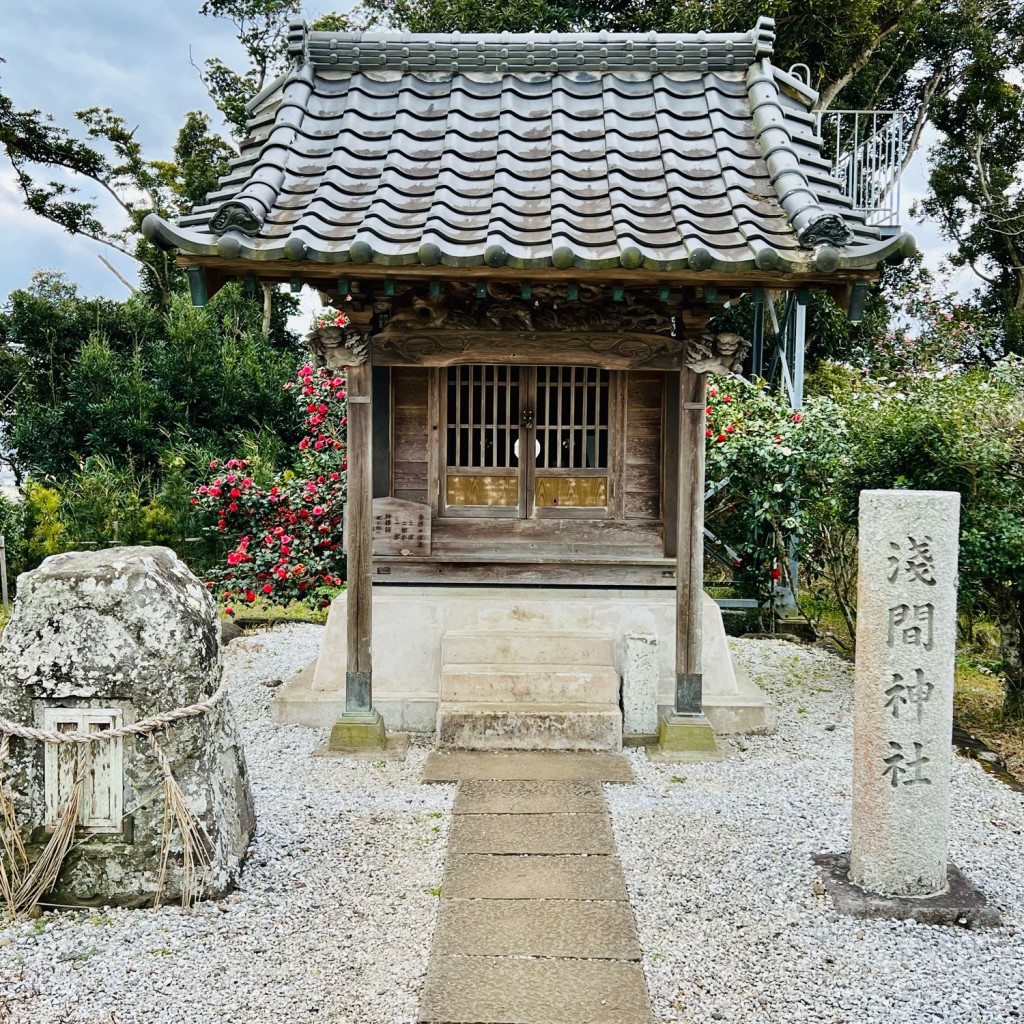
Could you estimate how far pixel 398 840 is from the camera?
439cm

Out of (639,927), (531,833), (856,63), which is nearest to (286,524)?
(531,833)

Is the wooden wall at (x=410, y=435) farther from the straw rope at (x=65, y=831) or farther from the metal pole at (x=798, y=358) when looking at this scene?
the metal pole at (x=798, y=358)

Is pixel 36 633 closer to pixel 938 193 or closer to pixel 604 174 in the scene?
pixel 604 174

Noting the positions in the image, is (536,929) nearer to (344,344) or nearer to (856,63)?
(344,344)

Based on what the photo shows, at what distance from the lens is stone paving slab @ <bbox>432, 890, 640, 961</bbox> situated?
11.0ft

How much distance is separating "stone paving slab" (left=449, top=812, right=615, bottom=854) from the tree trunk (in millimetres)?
4074

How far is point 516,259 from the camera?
461cm

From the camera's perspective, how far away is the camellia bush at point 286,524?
10.1 m

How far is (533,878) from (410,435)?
148 inches

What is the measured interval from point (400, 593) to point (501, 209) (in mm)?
3094

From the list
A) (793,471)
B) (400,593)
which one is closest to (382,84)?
(400,593)

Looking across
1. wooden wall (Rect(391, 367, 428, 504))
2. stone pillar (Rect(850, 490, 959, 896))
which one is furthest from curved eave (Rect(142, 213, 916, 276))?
wooden wall (Rect(391, 367, 428, 504))

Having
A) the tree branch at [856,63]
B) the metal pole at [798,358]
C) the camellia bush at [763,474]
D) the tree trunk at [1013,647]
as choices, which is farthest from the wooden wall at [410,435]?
the tree branch at [856,63]

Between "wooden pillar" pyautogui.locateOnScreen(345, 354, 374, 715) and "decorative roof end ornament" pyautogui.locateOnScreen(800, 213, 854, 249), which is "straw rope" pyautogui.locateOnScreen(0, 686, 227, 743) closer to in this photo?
"wooden pillar" pyautogui.locateOnScreen(345, 354, 374, 715)
